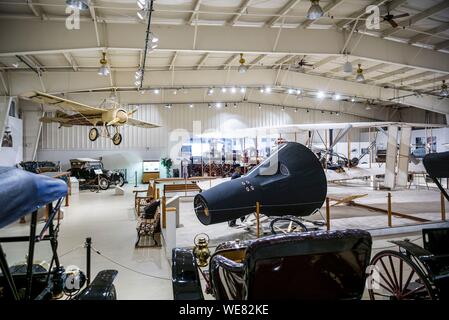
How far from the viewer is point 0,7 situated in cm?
790

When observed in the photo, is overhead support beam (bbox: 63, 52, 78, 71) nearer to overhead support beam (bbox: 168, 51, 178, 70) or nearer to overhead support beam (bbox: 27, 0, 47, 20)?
overhead support beam (bbox: 27, 0, 47, 20)

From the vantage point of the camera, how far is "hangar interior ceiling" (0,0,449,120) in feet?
27.6

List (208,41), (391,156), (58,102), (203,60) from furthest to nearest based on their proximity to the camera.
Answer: (203,60) → (391,156) → (58,102) → (208,41)

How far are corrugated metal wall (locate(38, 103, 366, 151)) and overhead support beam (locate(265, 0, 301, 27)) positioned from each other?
12.6 m

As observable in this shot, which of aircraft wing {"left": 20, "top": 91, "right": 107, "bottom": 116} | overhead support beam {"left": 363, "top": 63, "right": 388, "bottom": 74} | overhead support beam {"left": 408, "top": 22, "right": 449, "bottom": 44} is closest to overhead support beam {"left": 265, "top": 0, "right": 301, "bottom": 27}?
overhead support beam {"left": 408, "top": 22, "right": 449, "bottom": 44}

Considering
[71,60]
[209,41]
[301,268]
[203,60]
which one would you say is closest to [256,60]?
[203,60]

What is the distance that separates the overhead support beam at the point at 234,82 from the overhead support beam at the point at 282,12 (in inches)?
237

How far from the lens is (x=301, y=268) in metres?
1.82

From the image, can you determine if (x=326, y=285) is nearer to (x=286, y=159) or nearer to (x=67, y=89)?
(x=286, y=159)

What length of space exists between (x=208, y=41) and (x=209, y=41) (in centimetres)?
3

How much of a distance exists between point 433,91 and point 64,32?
20044mm

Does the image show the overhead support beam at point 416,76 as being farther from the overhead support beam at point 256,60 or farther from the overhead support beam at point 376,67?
the overhead support beam at point 256,60

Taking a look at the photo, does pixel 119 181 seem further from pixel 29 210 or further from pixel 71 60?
pixel 29 210
